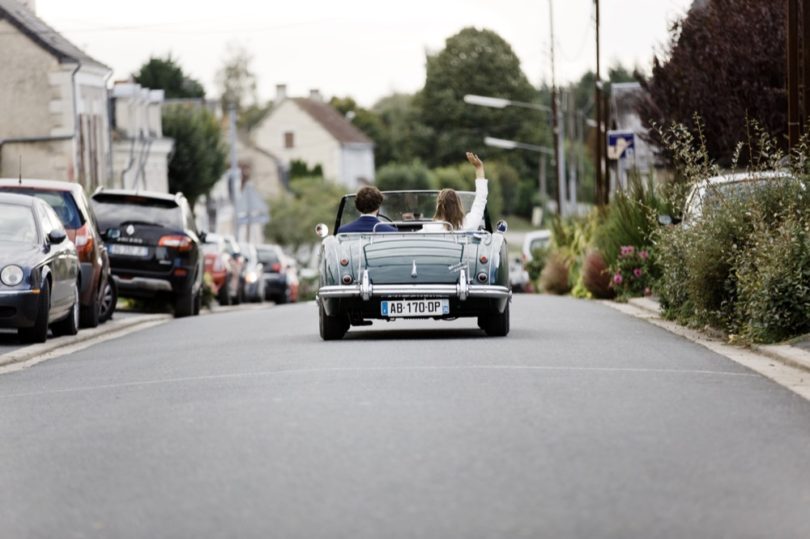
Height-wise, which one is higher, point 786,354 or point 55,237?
point 55,237

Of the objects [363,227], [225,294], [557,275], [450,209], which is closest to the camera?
[363,227]

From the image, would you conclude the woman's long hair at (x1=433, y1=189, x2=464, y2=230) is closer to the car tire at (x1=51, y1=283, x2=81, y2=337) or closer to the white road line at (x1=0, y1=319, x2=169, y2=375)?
the white road line at (x1=0, y1=319, x2=169, y2=375)

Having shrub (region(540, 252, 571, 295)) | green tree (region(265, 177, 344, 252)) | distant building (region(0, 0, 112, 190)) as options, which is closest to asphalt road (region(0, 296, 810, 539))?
shrub (region(540, 252, 571, 295))

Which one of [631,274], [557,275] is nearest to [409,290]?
[631,274]

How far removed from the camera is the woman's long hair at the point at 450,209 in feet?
56.0

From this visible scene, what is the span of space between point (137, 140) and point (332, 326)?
54.9m

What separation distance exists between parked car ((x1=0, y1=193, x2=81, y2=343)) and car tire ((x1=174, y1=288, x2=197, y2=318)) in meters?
7.51

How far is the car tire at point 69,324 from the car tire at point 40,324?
6.05 ft

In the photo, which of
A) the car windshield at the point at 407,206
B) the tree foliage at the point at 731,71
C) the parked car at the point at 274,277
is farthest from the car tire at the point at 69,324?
the parked car at the point at 274,277

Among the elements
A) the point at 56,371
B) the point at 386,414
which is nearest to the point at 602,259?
the point at 56,371

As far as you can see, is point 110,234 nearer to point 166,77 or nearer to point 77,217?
point 77,217

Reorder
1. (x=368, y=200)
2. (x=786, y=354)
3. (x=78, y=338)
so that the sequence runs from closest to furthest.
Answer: (x=786, y=354) → (x=368, y=200) → (x=78, y=338)

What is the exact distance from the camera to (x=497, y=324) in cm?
1686

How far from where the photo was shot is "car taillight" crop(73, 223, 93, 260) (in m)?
22.2
